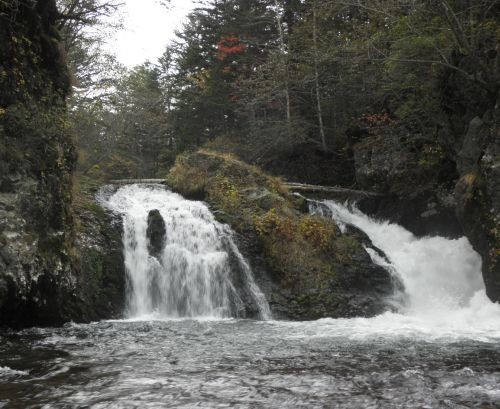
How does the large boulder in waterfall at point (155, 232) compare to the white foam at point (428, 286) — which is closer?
the white foam at point (428, 286)


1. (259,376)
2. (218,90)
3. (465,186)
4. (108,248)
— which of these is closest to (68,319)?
(108,248)

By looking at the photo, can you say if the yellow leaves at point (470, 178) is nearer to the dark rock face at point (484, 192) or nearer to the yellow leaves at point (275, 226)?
the dark rock face at point (484, 192)

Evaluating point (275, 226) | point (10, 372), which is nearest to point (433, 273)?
point (275, 226)

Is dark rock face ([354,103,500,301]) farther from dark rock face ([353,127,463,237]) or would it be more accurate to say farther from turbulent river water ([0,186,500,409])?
turbulent river water ([0,186,500,409])

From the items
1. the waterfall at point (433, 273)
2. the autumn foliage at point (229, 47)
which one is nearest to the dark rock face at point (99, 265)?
the waterfall at point (433, 273)

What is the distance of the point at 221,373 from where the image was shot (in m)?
5.64

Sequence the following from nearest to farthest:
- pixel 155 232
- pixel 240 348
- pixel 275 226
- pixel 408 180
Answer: pixel 240 348
pixel 155 232
pixel 275 226
pixel 408 180

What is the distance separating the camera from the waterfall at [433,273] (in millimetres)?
11041

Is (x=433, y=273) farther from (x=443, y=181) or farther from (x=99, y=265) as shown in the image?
(x=99, y=265)

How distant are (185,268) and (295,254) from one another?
2.95 m

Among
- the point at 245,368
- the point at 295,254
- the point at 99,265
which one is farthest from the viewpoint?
the point at 295,254

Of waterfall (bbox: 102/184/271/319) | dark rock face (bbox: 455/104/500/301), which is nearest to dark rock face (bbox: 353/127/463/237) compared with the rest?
dark rock face (bbox: 455/104/500/301)

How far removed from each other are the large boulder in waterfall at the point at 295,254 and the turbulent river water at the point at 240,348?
0.51 m

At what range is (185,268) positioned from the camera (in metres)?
11.8
